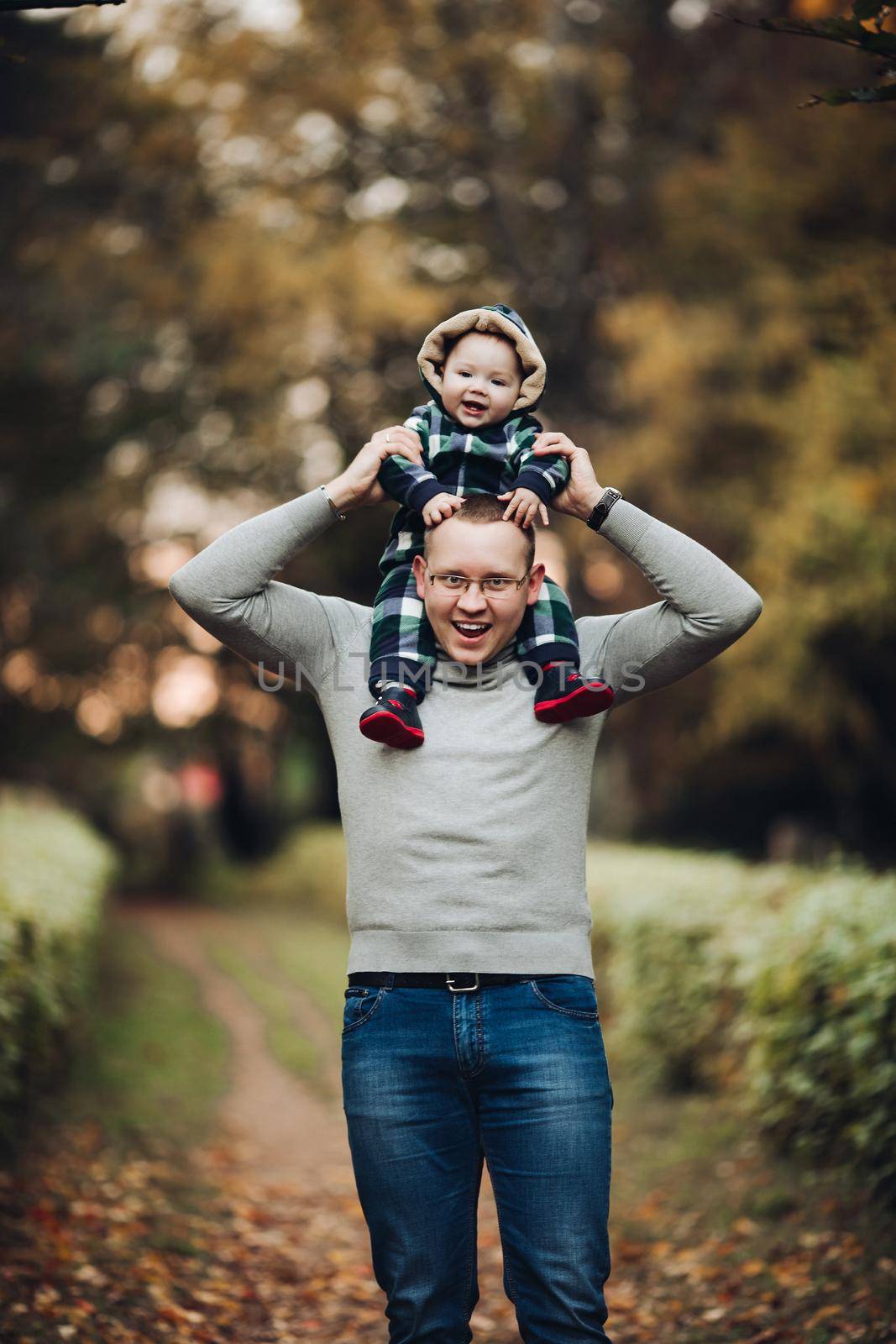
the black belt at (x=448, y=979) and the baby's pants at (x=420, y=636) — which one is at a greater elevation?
the baby's pants at (x=420, y=636)

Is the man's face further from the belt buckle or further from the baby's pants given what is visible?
the belt buckle

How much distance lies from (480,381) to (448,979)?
1293 mm

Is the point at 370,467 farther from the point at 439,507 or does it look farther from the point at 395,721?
the point at 395,721

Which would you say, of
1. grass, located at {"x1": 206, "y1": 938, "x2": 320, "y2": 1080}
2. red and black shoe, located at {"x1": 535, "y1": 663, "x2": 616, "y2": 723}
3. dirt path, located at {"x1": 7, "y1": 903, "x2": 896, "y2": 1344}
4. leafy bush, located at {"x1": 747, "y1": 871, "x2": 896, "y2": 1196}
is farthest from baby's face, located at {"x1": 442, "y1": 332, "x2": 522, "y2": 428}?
grass, located at {"x1": 206, "y1": 938, "x2": 320, "y2": 1080}

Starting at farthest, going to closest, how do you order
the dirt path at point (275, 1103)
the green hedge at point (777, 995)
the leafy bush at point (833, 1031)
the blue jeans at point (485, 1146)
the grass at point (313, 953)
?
the grass at point (313, 953)
the dirt path at point (275, 1103)
the green hedge at point (777, 995)
the leafy bush at point (833, 1031)
the blue jeans at point (485, 1146)

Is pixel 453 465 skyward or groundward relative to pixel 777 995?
skyward

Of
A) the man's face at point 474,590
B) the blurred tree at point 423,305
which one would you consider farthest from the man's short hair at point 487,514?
the blurred tree at point 423,305

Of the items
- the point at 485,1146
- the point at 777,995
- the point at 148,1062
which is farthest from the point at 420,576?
the point at 148,1062

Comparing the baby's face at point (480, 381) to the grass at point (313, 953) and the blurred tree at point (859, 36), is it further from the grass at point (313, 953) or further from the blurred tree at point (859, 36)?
A: the grass at point (313, 953)

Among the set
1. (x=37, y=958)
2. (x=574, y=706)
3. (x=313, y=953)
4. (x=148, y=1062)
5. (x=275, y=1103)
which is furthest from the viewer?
(x=313, y=953)

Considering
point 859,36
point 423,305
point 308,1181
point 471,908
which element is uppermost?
point 423,305

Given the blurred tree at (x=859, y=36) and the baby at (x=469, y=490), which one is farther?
the blurred tree at (x=859, y=36)

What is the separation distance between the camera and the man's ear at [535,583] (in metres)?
2.62

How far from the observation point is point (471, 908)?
2.38 m
